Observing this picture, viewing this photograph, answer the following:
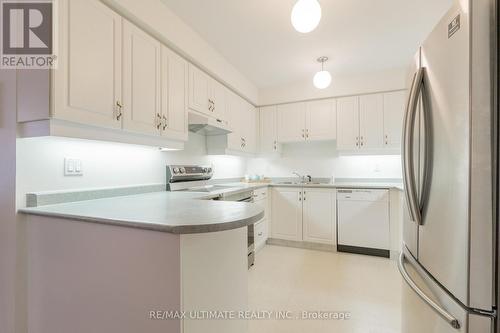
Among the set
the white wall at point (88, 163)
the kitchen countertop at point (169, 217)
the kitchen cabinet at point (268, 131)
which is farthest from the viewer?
the kitchen cabinet at point (268, 131)

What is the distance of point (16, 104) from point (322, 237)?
3345 mm

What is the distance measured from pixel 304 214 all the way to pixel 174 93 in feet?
7.80

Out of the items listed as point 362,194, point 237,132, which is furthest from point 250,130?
point 362,194

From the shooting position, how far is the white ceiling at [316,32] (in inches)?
77.7

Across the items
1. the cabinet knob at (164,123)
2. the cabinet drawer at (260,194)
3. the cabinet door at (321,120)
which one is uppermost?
the cabinet door at (321,120)

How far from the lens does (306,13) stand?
1.54 m

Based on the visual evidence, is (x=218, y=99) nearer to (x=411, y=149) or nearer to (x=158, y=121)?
(x=158, y=121)

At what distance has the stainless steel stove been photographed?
242 centimetres

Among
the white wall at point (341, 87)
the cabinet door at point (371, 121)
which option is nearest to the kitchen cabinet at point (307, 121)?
the white wall at point (341, 87)

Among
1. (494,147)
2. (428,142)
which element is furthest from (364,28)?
(494,147)

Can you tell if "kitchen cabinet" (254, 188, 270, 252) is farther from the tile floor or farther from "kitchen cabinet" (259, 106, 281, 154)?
"kitchen cabinet" (259, 106, 281, 154)

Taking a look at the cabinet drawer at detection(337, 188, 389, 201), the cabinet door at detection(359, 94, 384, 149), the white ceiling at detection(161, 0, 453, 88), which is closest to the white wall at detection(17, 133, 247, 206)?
the white ceiling at detection(161, 0, 453, 88)

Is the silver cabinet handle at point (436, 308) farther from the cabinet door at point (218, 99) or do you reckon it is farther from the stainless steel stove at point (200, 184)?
the cabinet door at point (218, 99)
